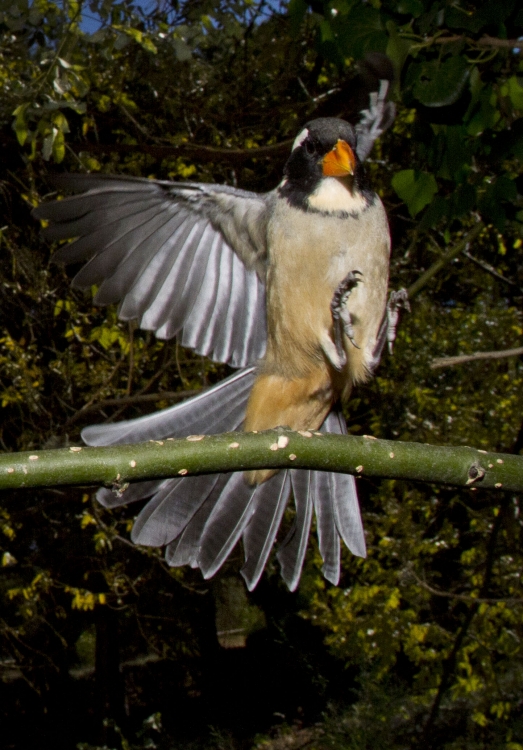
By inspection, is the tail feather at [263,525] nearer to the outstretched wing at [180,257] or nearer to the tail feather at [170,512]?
the tail feather at [170,512]

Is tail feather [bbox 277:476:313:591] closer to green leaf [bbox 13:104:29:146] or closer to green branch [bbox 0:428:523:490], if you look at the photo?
green branch [bbox 0:428:523:490]

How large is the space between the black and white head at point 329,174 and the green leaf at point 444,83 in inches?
9.8

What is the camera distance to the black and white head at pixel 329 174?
201 centimetres

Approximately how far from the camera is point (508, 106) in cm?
206

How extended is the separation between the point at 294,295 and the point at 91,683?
146 inches

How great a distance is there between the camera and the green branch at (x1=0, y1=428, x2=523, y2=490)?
3.39 ft

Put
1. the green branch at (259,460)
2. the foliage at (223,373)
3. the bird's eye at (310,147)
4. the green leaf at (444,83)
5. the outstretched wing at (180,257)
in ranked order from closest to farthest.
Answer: the green branch at (259,460) < the green leaf at (444,83) < the bird's eye at (310,147) < the outstretched wing at (180,257) < the foliage at (223,373)

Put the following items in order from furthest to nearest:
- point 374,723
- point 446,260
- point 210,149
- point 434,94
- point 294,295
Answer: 1. point 374,723
2. point 210,149
3. point 446,260
4. point 294,295
5. point 434,94

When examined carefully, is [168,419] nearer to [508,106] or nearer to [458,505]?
[508,106]

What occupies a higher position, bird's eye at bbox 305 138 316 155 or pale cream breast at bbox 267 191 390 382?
bird's eye at bbox 305 138 316 155

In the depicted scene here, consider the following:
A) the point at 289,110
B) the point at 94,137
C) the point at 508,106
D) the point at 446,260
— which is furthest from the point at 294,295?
the point at 94,137

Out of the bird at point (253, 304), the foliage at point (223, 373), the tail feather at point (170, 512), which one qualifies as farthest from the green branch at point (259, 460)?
the foliage at point (223, 373)

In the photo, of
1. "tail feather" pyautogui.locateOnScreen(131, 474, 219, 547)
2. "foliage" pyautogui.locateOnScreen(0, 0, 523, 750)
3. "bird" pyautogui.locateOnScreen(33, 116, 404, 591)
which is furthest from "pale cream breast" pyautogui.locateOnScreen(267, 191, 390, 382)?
"foliage" pyautogui.locateOnScreen(0, 0, 523, 750)

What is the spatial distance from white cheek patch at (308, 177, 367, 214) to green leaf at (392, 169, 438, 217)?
96 millimetres
